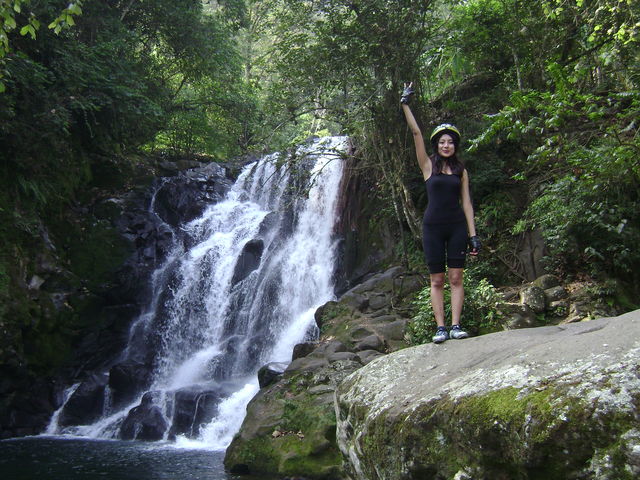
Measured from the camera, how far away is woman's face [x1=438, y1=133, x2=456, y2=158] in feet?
14.6

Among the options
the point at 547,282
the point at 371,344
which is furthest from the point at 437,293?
the point at 371,344

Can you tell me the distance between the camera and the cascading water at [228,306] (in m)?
9.97

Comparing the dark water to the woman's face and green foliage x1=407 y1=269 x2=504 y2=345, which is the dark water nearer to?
green foliage x1=407 y1=269 x2=504 y2=345

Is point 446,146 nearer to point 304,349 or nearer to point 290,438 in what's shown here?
point 290,438

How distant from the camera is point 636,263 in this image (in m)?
7.15

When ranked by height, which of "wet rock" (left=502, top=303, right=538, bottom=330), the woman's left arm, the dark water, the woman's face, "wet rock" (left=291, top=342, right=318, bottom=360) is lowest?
the dark water

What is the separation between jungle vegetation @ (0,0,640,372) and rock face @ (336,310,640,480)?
12.2ft

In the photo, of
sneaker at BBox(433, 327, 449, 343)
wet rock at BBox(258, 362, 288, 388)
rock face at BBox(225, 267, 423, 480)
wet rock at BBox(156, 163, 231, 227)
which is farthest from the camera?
wet rock at BBox(156, 163, 231, 227)

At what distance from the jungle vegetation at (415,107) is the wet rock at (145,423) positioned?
2968 mm

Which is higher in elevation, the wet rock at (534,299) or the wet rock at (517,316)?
the wet rock at (534,299)

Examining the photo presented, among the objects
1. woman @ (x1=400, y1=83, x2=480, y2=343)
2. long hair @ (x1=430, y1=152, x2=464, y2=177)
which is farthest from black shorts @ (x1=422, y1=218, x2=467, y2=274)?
long hair @ (x1=430, y1=152, x2=464, y2=177)

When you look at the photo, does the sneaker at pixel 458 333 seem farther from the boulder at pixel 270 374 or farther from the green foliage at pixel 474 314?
the boulder at pixel 270 374

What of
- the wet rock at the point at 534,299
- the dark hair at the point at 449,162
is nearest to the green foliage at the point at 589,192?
the wet rock at the point at 534,299

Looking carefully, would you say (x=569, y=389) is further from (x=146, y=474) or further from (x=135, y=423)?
(x=135, y=423)
